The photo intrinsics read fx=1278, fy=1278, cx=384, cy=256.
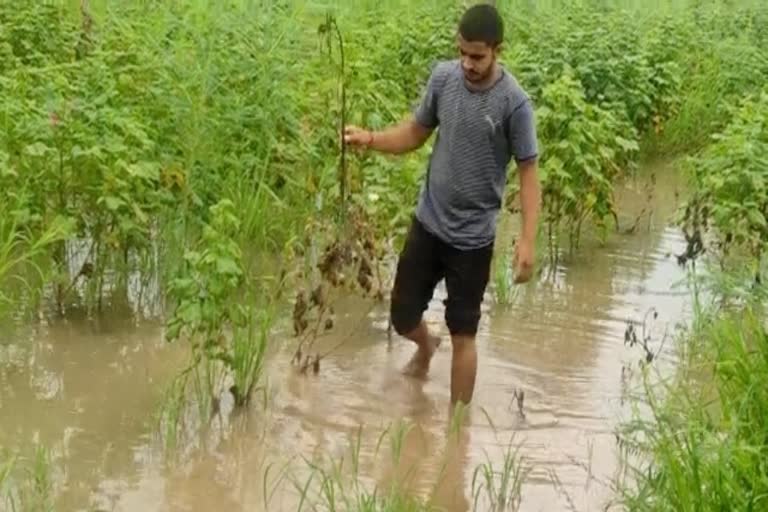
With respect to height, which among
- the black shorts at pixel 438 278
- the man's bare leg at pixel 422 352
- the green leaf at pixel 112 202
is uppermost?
the green leaf at pixel 112 202

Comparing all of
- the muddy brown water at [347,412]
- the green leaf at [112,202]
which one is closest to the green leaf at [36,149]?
the green leaf at [112,202]

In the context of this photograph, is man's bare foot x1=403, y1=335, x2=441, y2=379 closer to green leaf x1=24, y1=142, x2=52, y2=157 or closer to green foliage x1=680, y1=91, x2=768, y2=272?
green leaf x1=24, y1=142, x2=52, y2=157

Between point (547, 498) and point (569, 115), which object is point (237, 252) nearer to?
point (547, 498)

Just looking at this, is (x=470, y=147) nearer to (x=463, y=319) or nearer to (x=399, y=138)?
(x=399, y=138)

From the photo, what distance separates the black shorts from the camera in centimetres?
493

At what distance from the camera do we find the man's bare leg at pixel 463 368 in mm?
4969

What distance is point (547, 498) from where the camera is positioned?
14.2ft

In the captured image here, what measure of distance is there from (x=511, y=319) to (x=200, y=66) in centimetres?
196

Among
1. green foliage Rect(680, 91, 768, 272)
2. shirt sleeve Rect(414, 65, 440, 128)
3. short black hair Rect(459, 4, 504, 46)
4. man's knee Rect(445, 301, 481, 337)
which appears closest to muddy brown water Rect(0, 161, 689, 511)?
man's knee Rect(445, 301, 481, 337)

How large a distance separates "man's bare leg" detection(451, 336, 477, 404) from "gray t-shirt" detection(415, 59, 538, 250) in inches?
14.8

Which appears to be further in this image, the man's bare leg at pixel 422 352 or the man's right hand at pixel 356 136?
the man's bare leg at pixel 422 352

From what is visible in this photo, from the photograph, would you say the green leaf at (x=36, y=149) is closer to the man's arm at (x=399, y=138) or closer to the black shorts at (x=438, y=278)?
the man's arm at (x=399, y=138)

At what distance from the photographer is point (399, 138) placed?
5062mm

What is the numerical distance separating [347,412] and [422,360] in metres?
0.58
